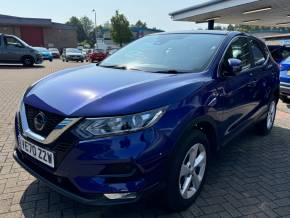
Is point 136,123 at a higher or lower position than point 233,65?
lower


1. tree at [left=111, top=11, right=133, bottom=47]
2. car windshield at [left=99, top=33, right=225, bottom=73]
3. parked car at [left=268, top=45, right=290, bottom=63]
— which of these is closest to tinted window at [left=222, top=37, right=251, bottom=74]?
car windshield at [left=99, top=33, right=225, bottom=73]

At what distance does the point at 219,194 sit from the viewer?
3.36 meters

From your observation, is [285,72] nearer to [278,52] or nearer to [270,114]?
[278,52]

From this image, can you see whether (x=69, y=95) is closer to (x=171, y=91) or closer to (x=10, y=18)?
(x=171, y=91)

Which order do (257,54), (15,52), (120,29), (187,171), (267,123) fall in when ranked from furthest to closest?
(120,29)
(15,52)
(267,123)
(257,54)
(187,171)

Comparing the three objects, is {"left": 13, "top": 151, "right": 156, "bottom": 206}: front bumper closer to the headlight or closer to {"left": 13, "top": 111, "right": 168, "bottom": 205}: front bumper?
{"left": 13, "top": 111, "right": 168, "bottom": 205}: front bumper

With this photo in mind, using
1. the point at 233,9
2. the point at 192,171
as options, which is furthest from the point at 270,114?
the point at 233,9

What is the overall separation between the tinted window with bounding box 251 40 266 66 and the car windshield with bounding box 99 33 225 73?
0.99 metres

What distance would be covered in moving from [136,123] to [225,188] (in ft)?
5.45

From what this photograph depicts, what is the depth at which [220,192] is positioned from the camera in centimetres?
340

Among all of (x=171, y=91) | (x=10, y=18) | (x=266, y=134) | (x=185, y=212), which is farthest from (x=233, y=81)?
(x=10, y=18)

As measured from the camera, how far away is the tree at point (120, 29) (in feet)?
197

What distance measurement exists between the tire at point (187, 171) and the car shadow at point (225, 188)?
0.12 m

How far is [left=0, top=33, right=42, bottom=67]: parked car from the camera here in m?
18.7
